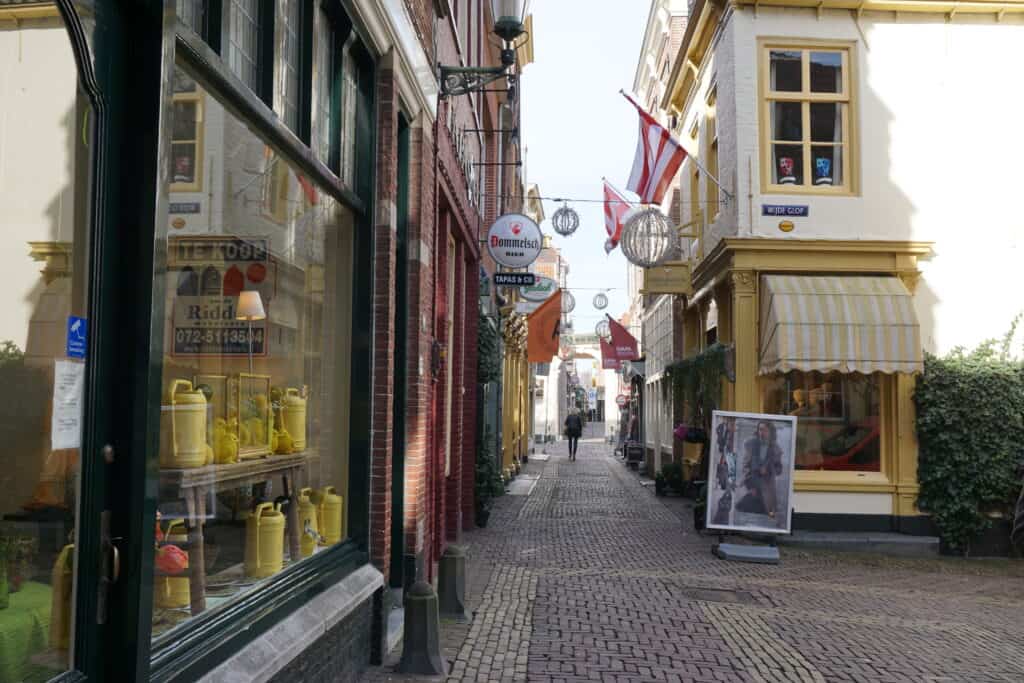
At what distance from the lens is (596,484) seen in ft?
73.3

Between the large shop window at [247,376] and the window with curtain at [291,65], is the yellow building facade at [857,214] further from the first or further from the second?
the window with curtain at [291,65]

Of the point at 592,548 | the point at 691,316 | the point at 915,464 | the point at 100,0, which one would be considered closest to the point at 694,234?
the point at 691,316

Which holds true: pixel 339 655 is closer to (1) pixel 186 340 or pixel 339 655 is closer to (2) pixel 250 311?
(2) pixel 250 311

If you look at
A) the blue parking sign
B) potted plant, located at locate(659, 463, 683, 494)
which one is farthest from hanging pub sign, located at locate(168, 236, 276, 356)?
potted plant, located at locate(659, 463, 683, 494)

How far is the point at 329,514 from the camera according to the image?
586 centimetres

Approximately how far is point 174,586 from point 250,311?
167 centimetres

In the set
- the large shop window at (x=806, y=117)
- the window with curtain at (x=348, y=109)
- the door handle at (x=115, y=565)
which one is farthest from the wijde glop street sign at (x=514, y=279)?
the door handle at (x=115, y=565)

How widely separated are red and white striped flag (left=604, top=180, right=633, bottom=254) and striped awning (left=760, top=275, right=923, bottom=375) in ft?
22.3

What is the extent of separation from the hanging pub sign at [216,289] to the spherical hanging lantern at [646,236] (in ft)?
36.2

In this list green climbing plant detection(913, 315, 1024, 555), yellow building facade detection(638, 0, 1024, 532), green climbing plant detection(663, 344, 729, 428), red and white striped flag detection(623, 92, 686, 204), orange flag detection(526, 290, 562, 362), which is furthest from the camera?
orange flag detection(526, 290, 562, 362)

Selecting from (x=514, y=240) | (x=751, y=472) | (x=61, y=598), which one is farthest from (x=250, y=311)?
(x=514, y=240)

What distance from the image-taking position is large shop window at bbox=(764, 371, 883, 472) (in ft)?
44.1

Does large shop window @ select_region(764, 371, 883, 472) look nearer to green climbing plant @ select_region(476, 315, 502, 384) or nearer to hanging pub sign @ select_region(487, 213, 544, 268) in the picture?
hanging pub sign @ select_region(487, 213, 544, 268)

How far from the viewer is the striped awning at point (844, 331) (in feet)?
41.7
